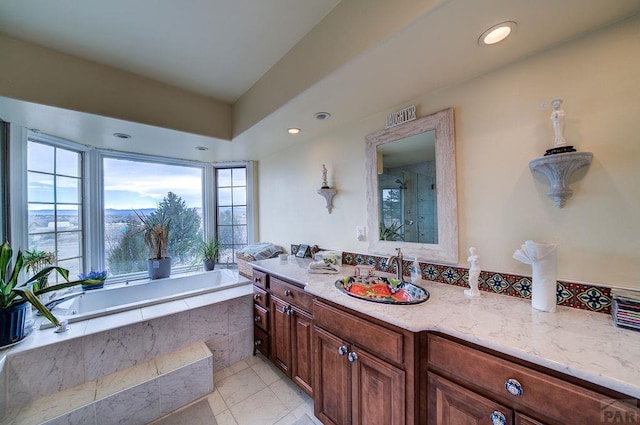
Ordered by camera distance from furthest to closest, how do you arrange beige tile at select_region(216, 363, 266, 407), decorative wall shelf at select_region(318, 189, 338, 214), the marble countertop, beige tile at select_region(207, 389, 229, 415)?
decorative wall shelf at select_region(318, 189, 338, 214) < beige tile at select_region(216, 363, 266, 407) < beige tile at select_region(207, 389, 229, 415) < the marble countertop

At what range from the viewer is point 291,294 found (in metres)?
1.72

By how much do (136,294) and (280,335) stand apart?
194 centimetres

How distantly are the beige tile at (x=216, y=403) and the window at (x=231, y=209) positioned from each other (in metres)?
1.85

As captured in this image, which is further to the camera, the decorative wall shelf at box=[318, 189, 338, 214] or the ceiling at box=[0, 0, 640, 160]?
the decorative wall shelf at box=[318, 189, 338, 214]

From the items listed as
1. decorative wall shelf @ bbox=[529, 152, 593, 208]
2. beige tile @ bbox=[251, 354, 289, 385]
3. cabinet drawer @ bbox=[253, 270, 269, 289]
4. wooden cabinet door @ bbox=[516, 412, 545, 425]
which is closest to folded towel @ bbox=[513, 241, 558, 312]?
decorative wall shelf @ bbox=[529, 152, 593, 208]

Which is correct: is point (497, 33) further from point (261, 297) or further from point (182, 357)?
point (182, 357)

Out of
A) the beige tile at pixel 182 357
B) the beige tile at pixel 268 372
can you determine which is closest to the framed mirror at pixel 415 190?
the beige tile at pixel 268 372

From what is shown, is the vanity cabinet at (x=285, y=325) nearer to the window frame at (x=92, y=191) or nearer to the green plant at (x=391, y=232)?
the green plant at (x=391, y=232)

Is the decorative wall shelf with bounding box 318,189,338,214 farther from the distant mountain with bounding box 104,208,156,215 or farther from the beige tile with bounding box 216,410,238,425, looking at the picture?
the distant mountain with bounding box 104,208,156,215

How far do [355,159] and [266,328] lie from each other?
173 centimetres

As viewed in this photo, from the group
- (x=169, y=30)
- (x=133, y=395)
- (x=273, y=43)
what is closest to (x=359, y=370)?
(x=133, y=395)

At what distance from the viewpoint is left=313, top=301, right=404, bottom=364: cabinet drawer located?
1041mm

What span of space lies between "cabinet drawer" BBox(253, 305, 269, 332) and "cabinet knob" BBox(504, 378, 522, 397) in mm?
1702

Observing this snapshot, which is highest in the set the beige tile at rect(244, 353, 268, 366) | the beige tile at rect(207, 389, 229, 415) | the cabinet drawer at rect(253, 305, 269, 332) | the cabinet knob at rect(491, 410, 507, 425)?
the cabinet knob at rect(491, 410, 507, 425)
